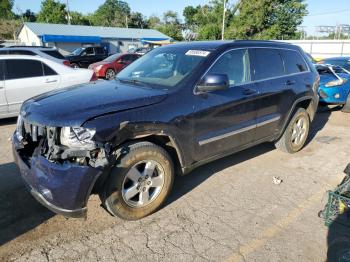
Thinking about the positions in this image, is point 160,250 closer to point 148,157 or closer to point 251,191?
point 148,157

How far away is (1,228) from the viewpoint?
327 centimetres

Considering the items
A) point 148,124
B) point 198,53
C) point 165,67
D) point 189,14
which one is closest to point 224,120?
point 198,53

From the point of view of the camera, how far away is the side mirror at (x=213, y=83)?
361 cm

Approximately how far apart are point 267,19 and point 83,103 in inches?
1973

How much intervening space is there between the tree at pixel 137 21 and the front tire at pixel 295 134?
306 feet

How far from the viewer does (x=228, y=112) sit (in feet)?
13.2

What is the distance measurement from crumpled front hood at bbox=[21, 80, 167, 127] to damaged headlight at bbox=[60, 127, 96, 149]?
0.25 ft

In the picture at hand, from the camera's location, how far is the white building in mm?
40112

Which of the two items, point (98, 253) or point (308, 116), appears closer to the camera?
point (98, 253)

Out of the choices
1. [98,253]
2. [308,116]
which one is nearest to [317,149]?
[308,116]

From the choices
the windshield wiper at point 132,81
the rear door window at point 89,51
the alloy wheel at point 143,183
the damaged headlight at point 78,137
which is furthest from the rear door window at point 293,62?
the rear door window at point 89,51

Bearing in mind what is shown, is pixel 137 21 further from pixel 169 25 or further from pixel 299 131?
pixel 299 131

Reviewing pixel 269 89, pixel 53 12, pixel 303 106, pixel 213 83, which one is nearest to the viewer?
pixel 213 83

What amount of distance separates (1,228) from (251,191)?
2.91 meters
